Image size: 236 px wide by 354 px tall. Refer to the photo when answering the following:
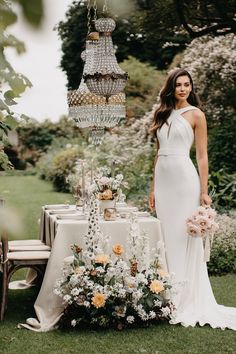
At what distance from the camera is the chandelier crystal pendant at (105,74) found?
5617mm

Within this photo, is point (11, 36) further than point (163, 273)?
No

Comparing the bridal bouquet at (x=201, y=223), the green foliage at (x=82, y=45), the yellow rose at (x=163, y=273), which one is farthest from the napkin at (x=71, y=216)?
the green foliage at (x=82, y=45)

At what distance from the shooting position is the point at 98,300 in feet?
15.6

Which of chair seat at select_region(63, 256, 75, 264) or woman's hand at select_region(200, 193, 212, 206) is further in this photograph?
woman's hand at select_region(200, 193, 212, 206)

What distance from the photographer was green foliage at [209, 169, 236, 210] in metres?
8.84

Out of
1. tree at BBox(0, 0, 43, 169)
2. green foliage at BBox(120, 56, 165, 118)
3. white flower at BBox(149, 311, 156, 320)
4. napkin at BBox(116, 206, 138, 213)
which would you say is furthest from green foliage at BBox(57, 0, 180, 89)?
tree at BBox(0, 0, 43, 169)

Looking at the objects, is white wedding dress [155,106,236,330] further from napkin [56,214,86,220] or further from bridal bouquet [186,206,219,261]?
napkin [56,214,86,220]

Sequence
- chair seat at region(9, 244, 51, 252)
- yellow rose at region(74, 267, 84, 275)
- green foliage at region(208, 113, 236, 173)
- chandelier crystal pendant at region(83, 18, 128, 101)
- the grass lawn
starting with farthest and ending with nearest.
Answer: green foliage at region(208, 113, 236, 173), chair seat at region(9, 244, 51, 252), chandelier crystal pendant at region(83, 18, 128, 101), yellow rose at region(74, 267, 84, 275), the grass lawn

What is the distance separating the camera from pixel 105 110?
5844 mm

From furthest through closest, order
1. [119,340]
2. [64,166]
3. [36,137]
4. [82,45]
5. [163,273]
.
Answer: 1. [36,137]
2. [82,45]
3. [64,166]
4. [163,273]
5. [119,340]

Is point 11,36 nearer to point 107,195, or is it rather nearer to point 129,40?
point 107,195

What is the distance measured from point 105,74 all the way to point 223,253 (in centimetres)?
282

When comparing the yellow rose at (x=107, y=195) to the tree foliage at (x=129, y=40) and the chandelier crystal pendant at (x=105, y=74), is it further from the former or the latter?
the tree foliage at (x=129, y=40)

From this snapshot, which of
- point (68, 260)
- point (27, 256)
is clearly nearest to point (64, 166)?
point (27, 256)
